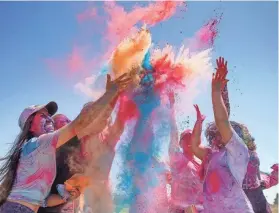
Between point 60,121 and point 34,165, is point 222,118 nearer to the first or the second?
point 34,165

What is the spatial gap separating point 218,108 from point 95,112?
3.86ft

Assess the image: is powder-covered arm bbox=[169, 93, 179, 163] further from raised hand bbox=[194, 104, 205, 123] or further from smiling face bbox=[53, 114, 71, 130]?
smiling face bbox=[53, 114, 71, 130]

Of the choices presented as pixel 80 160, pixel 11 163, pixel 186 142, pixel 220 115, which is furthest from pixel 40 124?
pixel 186 142

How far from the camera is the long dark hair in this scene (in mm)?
3651

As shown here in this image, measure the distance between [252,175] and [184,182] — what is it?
1.14m

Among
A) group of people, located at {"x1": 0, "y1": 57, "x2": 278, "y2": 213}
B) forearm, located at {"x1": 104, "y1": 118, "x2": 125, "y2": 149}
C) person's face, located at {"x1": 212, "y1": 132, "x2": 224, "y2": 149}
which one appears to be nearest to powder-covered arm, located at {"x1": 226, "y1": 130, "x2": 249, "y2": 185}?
group of people, located at {"x1": 0, "y1": 57, "x2": 278, "y2": 213}

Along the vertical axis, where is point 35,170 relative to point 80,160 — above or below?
below

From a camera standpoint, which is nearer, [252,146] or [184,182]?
[252,146]

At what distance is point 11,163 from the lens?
3.74 m

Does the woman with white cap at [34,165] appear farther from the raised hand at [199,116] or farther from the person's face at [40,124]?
the raised hand at [199,116]

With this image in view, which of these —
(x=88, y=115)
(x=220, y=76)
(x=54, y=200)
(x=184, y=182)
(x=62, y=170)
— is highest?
(x=220, y=76)

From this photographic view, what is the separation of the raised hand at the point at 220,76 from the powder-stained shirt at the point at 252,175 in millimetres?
1763

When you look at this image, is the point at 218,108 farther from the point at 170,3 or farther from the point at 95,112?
the point at 170,3

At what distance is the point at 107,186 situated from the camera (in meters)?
6.38
